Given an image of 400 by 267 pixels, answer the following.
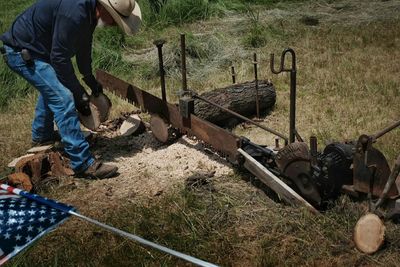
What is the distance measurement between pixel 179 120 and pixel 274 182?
1.59 m

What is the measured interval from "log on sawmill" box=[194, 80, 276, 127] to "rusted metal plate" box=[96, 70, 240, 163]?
51cm

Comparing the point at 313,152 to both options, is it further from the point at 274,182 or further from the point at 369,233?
the point at 369,233

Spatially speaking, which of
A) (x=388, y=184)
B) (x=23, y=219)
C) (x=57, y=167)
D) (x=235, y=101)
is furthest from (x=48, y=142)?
(x=388, y=184)

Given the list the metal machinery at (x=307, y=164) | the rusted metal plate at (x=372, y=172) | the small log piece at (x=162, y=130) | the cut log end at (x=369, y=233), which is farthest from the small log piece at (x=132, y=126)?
the cut log end at (x=369, y=233)

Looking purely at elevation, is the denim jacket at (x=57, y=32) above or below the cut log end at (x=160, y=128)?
above

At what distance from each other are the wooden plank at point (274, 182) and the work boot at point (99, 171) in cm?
143

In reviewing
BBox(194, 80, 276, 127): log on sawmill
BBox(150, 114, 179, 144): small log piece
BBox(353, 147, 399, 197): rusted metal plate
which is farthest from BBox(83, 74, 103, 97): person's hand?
BBox(353, 147, 399, 197): rusted metal plate

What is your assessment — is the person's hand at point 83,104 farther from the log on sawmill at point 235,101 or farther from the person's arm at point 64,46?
the log on sawmill at point 235,101

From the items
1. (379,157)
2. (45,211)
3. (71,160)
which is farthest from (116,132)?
(379,157)

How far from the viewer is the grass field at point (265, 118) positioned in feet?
13.2

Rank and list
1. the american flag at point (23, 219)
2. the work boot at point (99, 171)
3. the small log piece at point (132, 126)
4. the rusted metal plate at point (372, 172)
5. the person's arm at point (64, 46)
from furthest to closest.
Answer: the small log piece at point (132, 126), the work boot at point (99, 171), the person's arm at point (64, 46), the rusted metal plate at point (372, 172), the american flag at point (23, 219)

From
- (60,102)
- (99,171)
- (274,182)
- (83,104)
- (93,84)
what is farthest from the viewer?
(93,84)

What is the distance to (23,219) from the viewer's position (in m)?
3.73

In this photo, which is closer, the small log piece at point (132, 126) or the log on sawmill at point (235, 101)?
the log on sawmill at point (235, 101)
